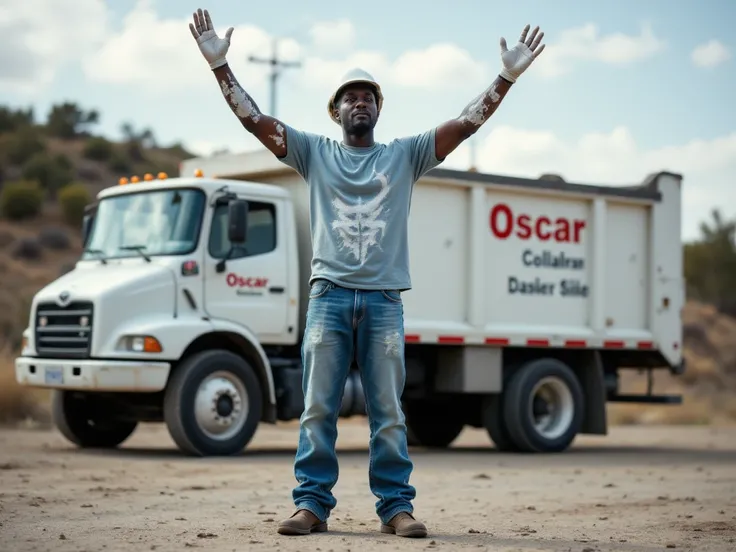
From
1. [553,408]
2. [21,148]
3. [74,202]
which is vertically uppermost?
[21,148]

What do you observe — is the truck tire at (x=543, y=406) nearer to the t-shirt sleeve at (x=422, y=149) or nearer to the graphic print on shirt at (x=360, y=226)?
the t-shirt sleeve at (x=422, y=149)

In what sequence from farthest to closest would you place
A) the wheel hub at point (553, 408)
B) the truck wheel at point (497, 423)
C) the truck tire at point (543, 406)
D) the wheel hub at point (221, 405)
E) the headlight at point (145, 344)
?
the wheel hub at point (553, 408), the truck wheel at point (497, 423), the truck tire at point (543, 406), the wheel hub at point (221, 405), the headlight at point (145, 344)

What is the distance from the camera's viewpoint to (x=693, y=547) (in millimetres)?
6430

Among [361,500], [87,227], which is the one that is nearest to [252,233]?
[87,227]

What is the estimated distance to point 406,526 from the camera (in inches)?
250

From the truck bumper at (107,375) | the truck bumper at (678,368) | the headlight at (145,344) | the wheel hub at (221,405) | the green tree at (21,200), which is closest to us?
the truck bumper at (107,375)

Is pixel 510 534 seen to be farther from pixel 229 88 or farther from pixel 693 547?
pixel 229 88

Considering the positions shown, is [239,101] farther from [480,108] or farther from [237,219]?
[237,219]

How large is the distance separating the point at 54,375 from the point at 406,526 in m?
6.67

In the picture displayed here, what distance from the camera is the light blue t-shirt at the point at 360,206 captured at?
6.50m

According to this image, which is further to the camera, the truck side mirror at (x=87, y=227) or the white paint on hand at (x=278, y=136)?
the truck side mirror at (x=87, y=227)

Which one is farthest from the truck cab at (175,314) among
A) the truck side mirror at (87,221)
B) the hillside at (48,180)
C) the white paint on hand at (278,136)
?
the hillside at (48,180)

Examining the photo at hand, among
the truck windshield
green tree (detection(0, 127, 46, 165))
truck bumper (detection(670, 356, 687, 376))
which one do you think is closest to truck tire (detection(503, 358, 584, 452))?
truck bumper (detection(670, 356, 687, 376))

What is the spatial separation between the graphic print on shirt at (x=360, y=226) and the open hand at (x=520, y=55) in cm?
91
